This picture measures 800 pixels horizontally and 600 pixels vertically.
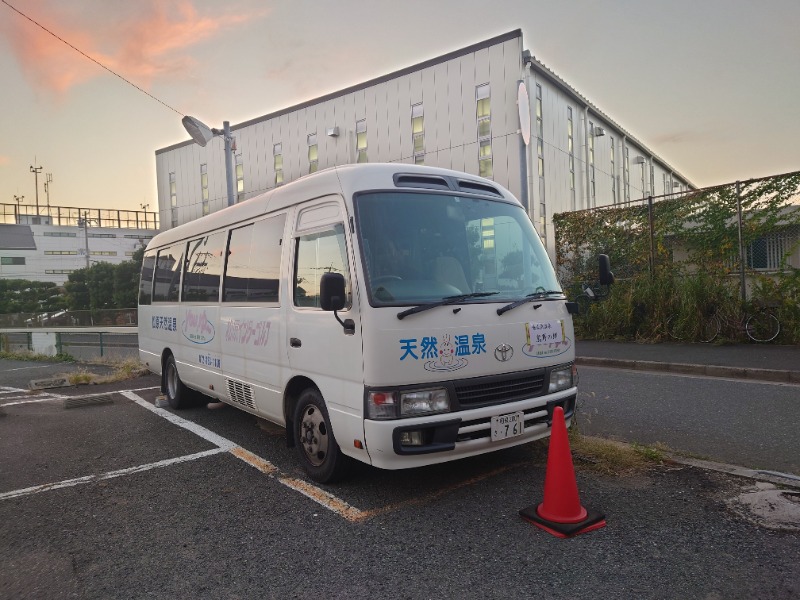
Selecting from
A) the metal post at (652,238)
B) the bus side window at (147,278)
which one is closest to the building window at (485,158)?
the metal post at (652,238)

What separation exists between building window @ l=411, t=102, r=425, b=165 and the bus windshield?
70.5 ft

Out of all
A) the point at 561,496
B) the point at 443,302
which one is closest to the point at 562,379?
the point at 561,496

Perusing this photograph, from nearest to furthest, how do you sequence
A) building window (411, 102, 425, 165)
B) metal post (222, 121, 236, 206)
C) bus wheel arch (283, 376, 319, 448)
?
bus wheel arch (283, 376, 319, 448), metal post (222, 121, 236, 206), building window (411, 102, 425, 165)

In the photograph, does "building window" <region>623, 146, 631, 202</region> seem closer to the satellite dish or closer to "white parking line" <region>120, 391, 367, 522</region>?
the satellite dish

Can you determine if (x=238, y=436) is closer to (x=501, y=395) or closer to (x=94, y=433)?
(x=94, y=433)

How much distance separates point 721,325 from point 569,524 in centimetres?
987

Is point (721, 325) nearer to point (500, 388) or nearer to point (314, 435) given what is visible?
point (500, 388)

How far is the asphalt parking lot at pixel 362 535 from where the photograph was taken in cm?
297

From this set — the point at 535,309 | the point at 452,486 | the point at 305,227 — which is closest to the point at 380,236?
the point at 305,227

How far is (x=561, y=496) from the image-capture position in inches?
141

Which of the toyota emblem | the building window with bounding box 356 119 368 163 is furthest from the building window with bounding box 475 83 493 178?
the toyota emblem

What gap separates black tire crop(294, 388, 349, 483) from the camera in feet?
14.2

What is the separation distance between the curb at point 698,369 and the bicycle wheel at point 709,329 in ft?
8.87

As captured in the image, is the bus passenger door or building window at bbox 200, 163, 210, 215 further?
building window at bbox 200, 163, 210, 215
